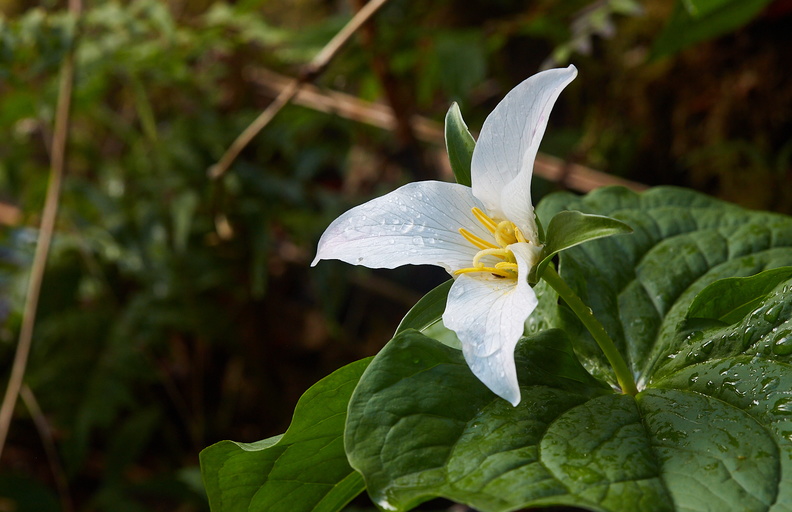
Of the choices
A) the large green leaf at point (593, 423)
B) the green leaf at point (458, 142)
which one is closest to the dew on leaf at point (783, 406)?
the large green leaf at point (593, 423)

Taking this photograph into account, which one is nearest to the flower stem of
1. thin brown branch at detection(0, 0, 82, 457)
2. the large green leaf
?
the large green leaf

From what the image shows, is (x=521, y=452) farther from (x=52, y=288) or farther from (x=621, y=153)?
(x=621, y=153)

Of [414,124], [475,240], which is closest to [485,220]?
[475,240]

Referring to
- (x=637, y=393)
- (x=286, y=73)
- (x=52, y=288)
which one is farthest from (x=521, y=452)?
(x=286, y=73)

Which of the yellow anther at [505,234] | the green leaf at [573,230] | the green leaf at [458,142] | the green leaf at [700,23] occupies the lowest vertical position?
the yellow anther at [505,234]

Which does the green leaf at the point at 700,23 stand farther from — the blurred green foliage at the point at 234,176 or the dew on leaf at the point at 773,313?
the dew on leaf at the point at 773,313
